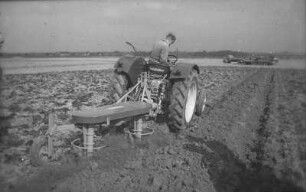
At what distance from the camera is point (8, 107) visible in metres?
7.57

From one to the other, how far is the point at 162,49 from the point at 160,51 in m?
0.06

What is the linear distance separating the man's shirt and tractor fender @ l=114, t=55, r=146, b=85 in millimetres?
286

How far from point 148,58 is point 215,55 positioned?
137 feet

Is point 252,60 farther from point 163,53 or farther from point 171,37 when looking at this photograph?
point 163,53

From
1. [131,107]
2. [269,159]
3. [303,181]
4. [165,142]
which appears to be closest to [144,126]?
[165,142]

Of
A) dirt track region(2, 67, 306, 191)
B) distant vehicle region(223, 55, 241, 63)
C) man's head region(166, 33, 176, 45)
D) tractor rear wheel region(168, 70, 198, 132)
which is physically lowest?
distant vehicle region(223, 55, 241, 63)

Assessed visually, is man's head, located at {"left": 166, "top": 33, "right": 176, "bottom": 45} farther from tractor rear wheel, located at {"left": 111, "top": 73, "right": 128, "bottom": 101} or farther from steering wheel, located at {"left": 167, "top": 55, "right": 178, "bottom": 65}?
tractor rear wheel, located at {"left": 111, "top": 73, "right": 128, "bottom": 101}

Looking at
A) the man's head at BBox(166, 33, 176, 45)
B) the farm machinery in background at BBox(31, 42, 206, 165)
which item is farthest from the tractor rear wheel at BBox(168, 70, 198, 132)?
the man's head at BBox(166, 33, 176, 45)

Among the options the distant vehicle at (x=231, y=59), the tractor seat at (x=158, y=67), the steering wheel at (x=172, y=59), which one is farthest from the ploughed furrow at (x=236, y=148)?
the distant vehicle at (x=231, y=59)

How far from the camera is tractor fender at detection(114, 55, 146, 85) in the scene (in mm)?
5828

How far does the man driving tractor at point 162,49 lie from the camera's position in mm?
5895

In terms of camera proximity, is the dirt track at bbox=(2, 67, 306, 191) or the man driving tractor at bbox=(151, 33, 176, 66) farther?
the man driving tractor at bbox=(151, 33, 176, 66)

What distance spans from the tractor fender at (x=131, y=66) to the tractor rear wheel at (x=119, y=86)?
83mm

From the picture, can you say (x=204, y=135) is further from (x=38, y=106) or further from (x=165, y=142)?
(x=38, y=106)
